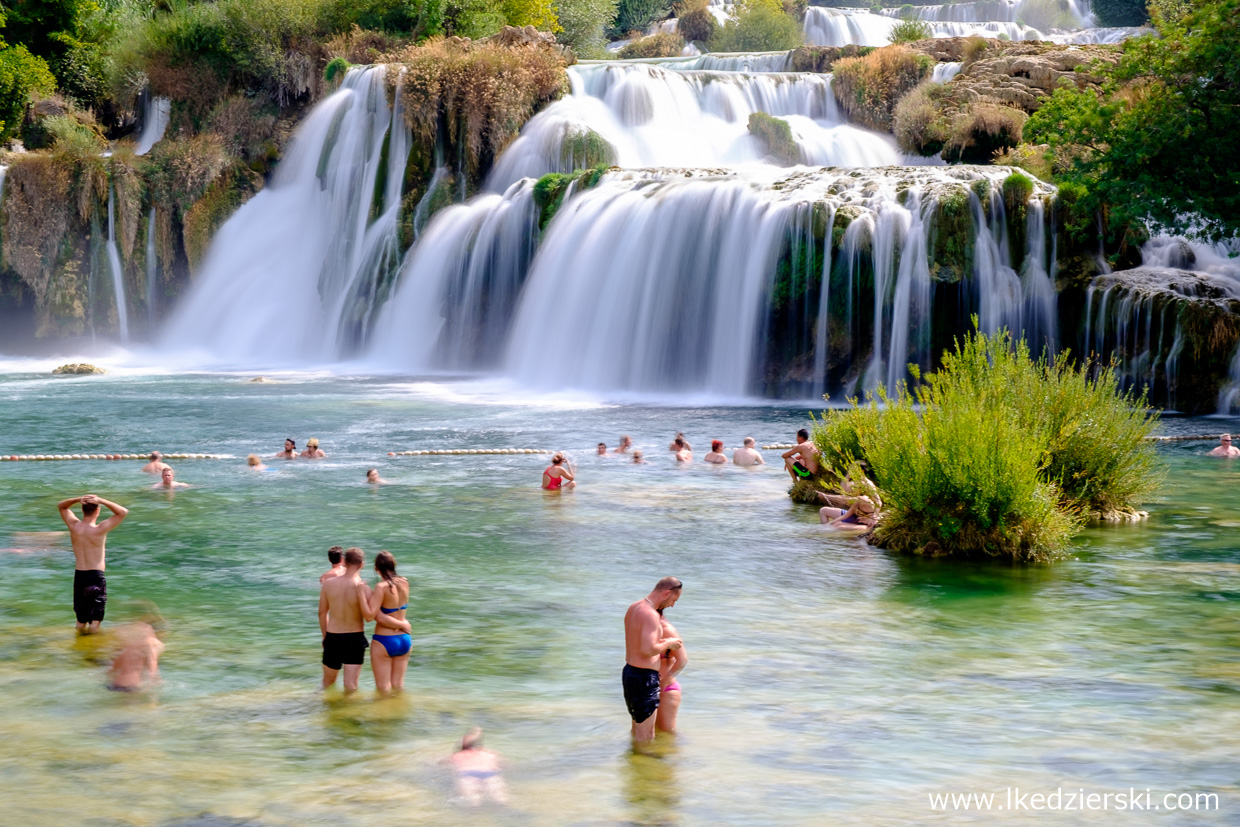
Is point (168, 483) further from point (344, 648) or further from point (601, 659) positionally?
point (601, 659)

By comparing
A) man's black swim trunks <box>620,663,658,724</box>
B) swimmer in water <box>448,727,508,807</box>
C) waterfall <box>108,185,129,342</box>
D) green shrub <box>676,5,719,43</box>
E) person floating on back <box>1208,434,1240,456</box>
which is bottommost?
swimmer in water <box>448,727,508,807</box>

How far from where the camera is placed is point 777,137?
143ft

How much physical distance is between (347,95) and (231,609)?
35580 mm

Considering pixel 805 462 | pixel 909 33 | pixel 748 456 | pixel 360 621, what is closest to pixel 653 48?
pixel 909 33

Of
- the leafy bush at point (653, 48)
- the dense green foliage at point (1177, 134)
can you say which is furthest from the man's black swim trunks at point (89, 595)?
the leafy bush at point (653, 48)

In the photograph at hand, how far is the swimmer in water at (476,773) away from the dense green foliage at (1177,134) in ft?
76.2

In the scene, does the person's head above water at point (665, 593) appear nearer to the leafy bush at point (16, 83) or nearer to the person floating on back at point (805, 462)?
the person floating on back at point (805, 462)

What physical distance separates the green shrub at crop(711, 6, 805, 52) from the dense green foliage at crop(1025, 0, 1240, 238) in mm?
43805

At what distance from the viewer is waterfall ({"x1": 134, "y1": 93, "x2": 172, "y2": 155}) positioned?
176 ft

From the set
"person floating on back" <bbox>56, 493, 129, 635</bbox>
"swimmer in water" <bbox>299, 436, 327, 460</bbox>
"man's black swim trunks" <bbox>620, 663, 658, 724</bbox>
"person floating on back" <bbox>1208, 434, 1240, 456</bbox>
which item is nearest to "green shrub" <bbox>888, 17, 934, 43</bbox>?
"person floating on back" <bbox>1208, 434, 1240, 456</bbox>

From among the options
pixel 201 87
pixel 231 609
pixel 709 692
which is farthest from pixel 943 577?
pixel 201 87

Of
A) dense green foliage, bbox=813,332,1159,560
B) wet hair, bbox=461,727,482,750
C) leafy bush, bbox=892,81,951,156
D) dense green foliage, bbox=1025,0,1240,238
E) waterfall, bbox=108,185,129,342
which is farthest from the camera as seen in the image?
waterfall, bbox=108,185,129,342

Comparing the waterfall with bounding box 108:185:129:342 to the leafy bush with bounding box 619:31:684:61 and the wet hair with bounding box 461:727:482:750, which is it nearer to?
the leafy bush with bounding box 619:31:684:61

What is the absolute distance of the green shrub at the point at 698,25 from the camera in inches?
2968
